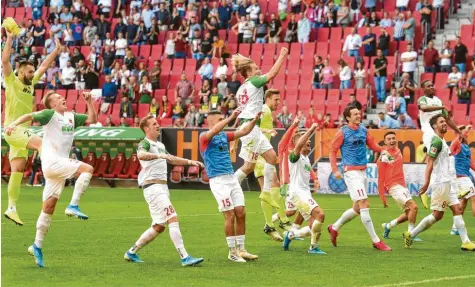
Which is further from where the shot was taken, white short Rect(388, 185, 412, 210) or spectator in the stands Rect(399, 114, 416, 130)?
spectator in the stands Rect(399, 114, 416, 130)

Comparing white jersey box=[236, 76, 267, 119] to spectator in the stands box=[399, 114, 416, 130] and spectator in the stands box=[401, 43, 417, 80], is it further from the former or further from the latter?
spectator in the stands box=[401, 43, 417, 80]

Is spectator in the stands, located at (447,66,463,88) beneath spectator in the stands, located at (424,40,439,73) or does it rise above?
beneath

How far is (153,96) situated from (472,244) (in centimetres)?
2607

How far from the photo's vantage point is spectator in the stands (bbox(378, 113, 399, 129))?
33.7 metres

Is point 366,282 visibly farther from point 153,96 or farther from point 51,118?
point 153,96

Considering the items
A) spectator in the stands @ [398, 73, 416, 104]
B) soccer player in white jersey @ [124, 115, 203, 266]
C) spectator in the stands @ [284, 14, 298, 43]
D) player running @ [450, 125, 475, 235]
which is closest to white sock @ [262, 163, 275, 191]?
player running @ [450, 125, 475, 235]

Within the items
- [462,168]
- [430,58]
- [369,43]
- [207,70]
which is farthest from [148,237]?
[207,70]

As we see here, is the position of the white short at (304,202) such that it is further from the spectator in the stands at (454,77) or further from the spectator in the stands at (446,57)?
the spectator in the stands at (446,57)

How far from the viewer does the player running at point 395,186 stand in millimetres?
18609

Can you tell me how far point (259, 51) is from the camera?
40812 mm

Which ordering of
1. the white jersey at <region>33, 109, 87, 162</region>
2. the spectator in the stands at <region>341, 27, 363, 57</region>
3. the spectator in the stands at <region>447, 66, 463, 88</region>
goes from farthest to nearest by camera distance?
the spectator in the stands at <region>341, 27, 363, 57</region>
the spectator in the stands at <region>447, 66, 463, 88</region>
the white jersey at <region>33, 109, 87, 162</region>

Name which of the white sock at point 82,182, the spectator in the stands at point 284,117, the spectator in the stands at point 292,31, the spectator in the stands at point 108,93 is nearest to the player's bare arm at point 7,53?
the white sock at point 82,182

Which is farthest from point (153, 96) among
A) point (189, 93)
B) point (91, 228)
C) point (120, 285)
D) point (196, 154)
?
point (120, 285)

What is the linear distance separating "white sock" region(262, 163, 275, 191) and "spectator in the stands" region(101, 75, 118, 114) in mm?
23568
